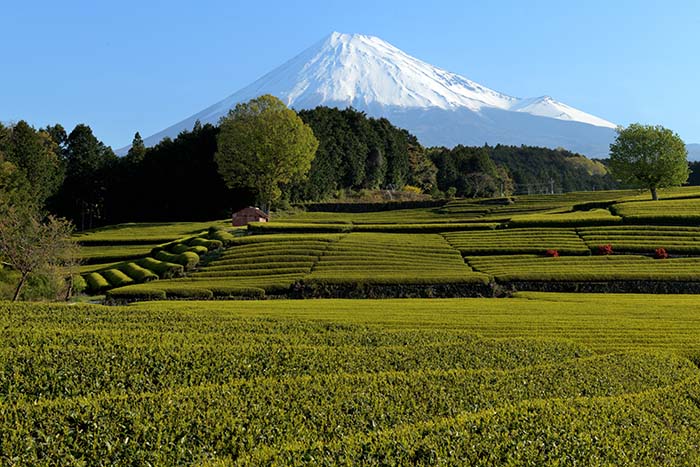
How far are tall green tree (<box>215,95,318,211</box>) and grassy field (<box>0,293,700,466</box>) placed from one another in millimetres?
53336

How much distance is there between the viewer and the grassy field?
32.3 ft

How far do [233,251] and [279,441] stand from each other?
4158cm

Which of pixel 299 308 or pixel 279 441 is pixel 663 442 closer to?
pixel 279 441

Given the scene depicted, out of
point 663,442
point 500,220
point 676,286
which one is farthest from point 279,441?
point 500,220

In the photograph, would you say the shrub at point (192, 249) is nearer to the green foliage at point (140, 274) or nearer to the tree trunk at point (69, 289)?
the green foliage at point (140, 274)

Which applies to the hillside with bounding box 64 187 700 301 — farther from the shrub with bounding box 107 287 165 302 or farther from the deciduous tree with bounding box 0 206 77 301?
the deciduous tree with bounding box 0 206 77 301

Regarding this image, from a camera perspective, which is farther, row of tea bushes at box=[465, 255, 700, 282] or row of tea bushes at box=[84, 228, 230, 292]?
row of tea bushes at box=[84, 228, 230, 292]

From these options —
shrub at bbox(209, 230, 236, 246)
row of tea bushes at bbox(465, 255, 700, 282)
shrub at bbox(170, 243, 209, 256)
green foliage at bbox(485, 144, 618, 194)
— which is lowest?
row of tea bushes at bbox(465, 255, 700, 282)

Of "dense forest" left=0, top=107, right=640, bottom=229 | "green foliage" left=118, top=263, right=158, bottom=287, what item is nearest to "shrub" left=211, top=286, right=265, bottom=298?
"green foliage" left=118, top=263, right=158, bottom=287

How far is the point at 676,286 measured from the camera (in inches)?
1581

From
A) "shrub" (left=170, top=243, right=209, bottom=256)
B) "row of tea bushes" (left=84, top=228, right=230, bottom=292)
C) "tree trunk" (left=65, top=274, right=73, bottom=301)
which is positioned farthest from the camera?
"shrub" (left=170, top=243, right=209, bottom=256)

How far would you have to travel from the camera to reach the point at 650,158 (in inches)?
2918

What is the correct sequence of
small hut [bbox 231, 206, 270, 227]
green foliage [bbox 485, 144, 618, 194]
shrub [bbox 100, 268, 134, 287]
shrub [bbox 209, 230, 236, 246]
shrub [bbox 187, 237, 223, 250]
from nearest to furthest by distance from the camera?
shrub [bbox 100, 268, 134, 287] → shrub [bbox 187, 237, 223, 250] → shrub [bbox 209, 230, 236, 246] → small hut [bbox 231, 206, 270, 227] → green foliage [bbox 485, 144, 618, 194]

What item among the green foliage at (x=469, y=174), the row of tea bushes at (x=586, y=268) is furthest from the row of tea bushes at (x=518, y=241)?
the green foliage at (x=469, y=174)
